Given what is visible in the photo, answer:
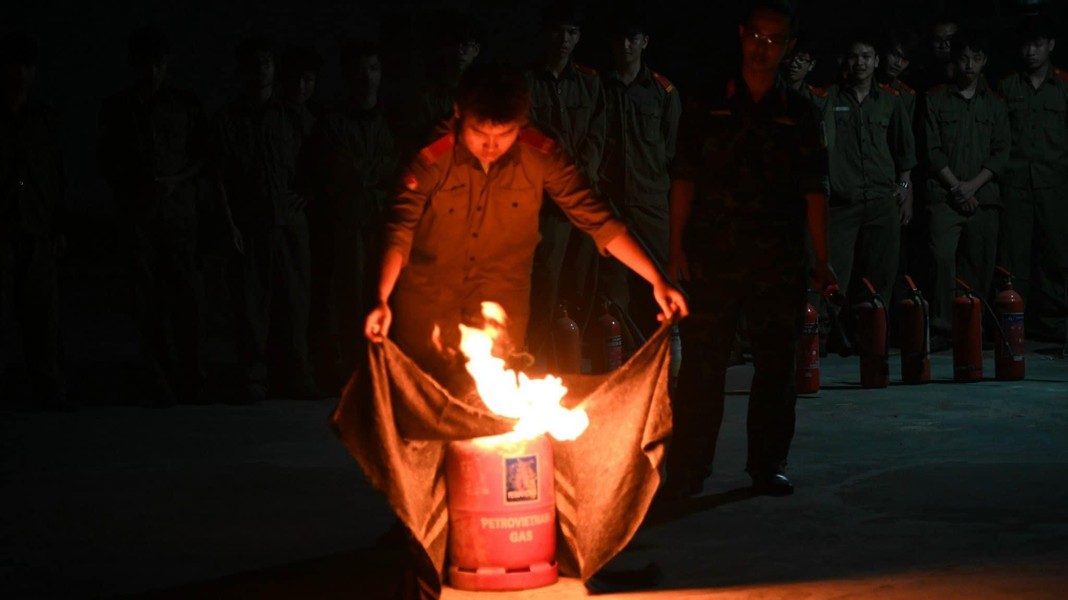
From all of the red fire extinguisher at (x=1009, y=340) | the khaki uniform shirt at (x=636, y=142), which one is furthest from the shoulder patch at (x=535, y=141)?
the red fire extinguisher at (x=1009, y=340)

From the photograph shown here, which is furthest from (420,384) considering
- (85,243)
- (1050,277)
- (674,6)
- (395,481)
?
(85,243)

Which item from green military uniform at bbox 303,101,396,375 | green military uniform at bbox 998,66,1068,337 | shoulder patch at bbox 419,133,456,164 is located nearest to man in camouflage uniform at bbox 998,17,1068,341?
green military uniform at bbox 998,66,1068,337

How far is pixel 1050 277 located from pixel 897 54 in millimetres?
2685

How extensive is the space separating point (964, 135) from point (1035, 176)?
1.01 meters

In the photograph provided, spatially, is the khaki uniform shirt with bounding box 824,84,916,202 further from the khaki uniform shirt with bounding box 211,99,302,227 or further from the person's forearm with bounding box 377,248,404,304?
the person's forearm with bounding box 377,248,404,304

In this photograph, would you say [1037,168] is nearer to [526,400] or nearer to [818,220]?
[818,220]

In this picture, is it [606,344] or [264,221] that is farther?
[606,344]


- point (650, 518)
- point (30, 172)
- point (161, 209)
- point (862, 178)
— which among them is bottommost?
point (650, 518)

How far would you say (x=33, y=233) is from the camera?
10820mm

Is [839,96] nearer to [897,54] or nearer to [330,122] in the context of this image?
[897,54]

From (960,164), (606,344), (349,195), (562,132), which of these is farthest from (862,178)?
(349,195)

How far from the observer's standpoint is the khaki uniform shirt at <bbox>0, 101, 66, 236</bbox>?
10.7 meters

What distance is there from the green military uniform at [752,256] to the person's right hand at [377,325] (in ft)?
7.52

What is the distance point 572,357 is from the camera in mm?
11711
